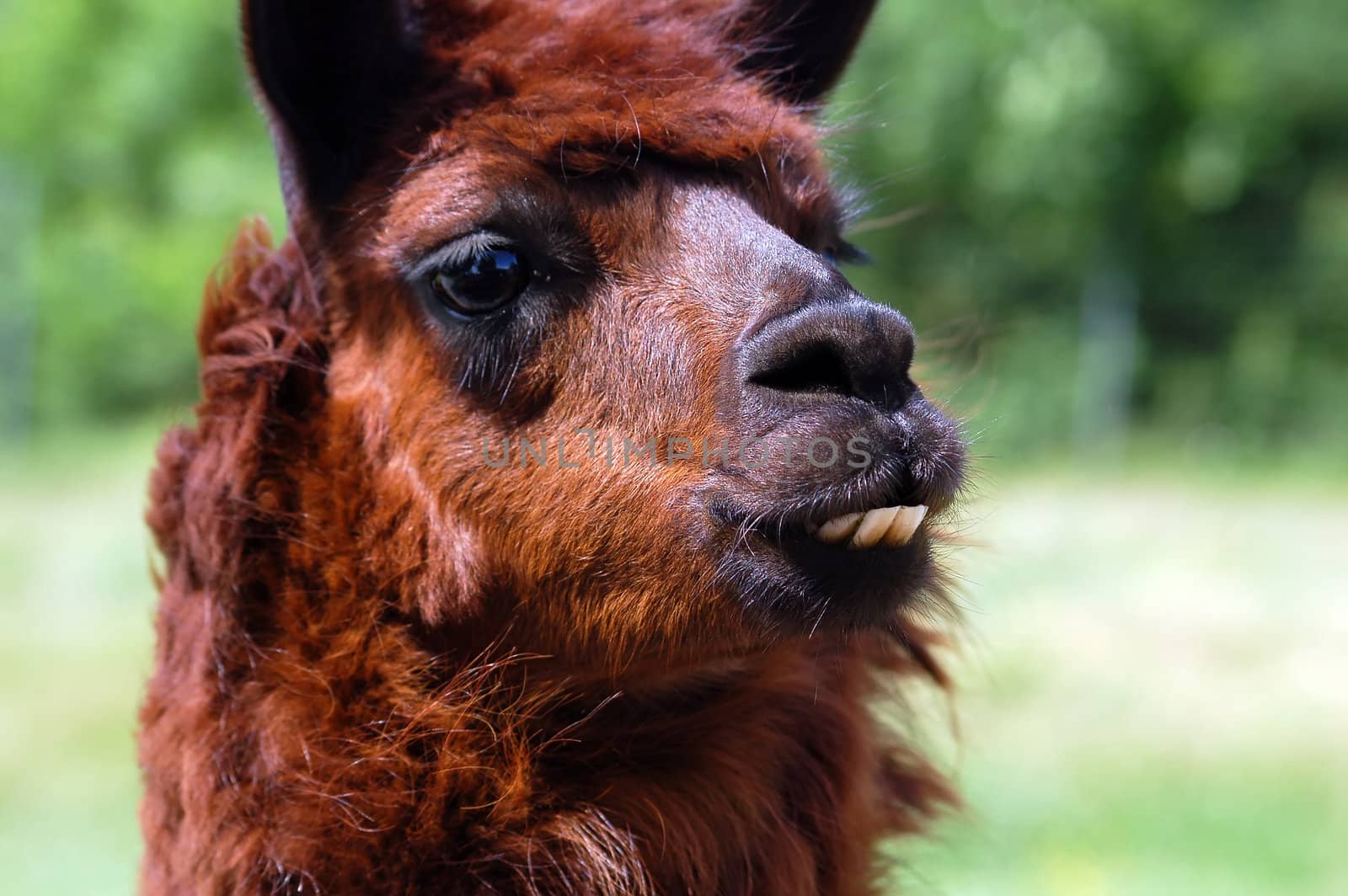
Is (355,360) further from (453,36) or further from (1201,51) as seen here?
(1201,51)

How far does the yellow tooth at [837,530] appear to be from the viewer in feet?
6.44

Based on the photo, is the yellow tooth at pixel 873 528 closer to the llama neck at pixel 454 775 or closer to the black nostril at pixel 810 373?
the black nostril at pixel 810 373

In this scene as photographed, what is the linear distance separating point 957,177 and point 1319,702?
15.0m

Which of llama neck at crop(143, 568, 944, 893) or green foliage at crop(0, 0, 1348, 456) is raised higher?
green foliage at crop(0, 0, 1348, 456)

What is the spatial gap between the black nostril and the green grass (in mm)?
611

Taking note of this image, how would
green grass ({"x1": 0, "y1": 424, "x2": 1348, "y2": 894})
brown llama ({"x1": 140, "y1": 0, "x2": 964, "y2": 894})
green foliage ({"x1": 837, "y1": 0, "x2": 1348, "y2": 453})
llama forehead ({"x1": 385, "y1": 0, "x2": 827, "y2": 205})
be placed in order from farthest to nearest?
green foliage ({"x1": 837, "y1": 0, "x2": 1348, "y2": 453}) < green grass ({"x1": 0, "y1": 424, "x2": 1348, "y2": 894}) < llama forehead ({"x1": 385, "y1": 0, "x2": 827, "y2": 205}) < brown llama ({"x1": 140, "y1": 0, "x2": 964, "y2": 894})

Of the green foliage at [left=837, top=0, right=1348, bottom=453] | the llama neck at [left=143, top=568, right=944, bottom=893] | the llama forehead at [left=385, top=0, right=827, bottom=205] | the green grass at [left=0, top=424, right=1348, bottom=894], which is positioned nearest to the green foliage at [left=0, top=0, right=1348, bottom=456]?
the green foliage at [left=837, top=0, right=1348, bottom=453]

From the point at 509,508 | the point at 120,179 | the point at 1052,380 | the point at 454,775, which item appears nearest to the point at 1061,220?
the point at 1052,380

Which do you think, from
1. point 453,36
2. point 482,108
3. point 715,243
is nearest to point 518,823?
point 715,243

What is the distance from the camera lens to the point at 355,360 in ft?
8.07

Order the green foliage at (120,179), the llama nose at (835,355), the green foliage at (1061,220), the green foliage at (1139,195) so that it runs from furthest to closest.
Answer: the green foliage at (120,179)
the green foliage at (1061,220)
the green foliage at (1139,195)
the llama nose at (835,355)

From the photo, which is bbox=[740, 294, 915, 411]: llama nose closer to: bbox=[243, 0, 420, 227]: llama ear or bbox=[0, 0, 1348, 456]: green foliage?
bbox=[243, 0, 420, 227]: llama ear

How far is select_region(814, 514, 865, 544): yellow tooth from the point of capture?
6.44 feet

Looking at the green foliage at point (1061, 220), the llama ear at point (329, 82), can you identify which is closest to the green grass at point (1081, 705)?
the llama ear at point (329, 82)
